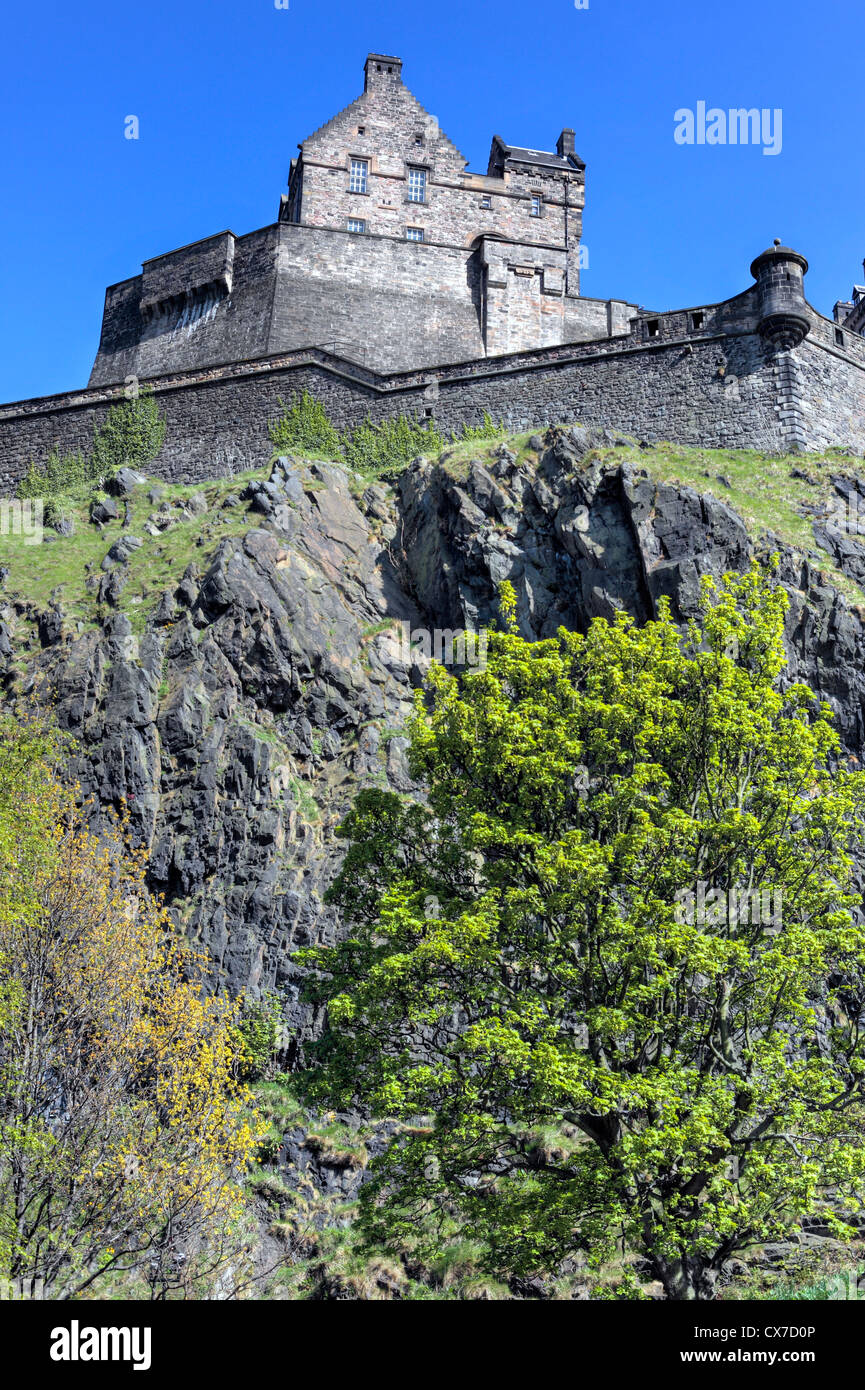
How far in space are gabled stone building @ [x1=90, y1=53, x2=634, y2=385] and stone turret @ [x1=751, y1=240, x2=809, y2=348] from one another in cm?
1112

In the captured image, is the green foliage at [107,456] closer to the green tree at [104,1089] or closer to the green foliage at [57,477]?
the green foliage at [57,477]

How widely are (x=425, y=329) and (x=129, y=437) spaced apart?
11895mm

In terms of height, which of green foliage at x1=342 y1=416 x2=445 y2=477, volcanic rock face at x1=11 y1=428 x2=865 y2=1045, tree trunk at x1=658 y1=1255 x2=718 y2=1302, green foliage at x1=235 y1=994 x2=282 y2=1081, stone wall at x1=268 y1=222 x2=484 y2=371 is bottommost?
tree trunk at x1=658 y1=1255 x2=718 y2=1302

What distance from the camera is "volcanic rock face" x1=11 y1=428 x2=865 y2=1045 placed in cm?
2220

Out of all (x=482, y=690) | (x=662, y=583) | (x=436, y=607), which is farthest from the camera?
(x=436, y=607)

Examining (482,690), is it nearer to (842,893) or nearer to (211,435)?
(842,893)

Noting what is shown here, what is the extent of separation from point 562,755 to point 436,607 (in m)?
Answer: 14.1

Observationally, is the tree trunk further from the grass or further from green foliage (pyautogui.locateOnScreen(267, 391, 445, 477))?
green foliage (pyautogui.locateOnScreen(267, 391, 445, 477))

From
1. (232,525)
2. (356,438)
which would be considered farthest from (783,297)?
(232,525)

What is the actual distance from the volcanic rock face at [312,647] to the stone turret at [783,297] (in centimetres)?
682

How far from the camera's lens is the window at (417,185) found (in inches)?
1785

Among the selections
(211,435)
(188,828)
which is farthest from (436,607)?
(211,435)

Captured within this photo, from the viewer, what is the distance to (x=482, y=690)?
14953 mm

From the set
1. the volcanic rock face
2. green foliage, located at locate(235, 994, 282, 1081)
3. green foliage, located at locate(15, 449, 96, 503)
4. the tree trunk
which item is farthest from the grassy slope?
the tree trunk
